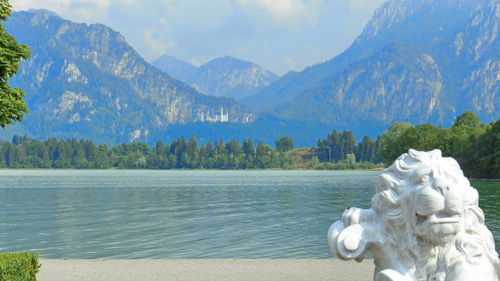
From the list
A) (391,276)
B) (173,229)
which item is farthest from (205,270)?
(173,229)

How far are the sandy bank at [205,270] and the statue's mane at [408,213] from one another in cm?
606

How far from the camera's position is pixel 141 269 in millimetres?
10281

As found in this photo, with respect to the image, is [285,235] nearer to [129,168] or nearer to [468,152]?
[468,152]

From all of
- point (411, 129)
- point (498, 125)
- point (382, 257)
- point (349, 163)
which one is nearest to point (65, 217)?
point (382, 257)

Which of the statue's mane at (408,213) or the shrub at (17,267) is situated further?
the shrub at (17,267)

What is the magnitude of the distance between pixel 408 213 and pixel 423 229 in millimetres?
116

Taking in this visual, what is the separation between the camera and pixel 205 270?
396 inches

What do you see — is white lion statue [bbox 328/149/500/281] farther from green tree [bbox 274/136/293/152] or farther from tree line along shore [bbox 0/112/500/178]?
green tree [bbox 274/136/293/152]

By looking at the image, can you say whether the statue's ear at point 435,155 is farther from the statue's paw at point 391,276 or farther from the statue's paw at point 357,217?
the statue's paw at point 391,276

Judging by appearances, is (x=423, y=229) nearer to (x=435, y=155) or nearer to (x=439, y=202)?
(x=439, y=202)

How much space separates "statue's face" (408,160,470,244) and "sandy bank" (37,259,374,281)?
620 cm

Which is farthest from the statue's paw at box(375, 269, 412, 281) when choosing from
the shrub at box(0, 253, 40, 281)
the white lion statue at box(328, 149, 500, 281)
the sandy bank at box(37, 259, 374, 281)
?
the sandy bank at box(37, 259, 374, 281)

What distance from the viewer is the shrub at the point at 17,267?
575 cm

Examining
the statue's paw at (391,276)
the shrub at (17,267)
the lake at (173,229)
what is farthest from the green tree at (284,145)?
the statue's paw at (391,276)
